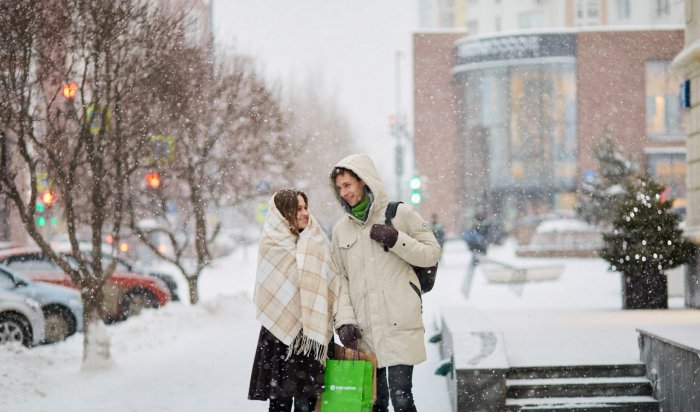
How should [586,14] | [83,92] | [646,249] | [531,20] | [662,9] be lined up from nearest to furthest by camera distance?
[83,92] < [646,249] < [662,9] < [586,14] < [531,20]

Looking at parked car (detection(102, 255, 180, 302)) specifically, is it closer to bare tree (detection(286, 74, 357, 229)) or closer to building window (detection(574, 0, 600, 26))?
bare tree (detection(286, 74, 357, 229))

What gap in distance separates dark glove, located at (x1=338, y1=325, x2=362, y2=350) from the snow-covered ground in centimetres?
311

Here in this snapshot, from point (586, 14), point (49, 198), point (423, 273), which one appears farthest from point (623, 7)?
point (423, 273)

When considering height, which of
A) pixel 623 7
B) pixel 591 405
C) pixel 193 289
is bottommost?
pixel 193 289

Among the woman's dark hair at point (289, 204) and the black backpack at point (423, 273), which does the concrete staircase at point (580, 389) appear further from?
the woman's dark hair at point (289, 204)

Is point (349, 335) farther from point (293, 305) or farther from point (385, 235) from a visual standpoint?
point (385, 235)

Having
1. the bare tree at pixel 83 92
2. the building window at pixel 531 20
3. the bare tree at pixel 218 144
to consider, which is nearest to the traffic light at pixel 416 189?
the bare tree at pixel 218 144

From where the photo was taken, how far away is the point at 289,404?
5422mm

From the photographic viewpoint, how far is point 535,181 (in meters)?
52.7

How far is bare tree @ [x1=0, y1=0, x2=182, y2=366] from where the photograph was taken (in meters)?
9.12

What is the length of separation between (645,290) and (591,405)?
6934 mm

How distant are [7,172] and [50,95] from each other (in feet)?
3.88

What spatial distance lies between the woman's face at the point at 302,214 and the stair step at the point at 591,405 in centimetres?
317

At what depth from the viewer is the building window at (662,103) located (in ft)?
164
